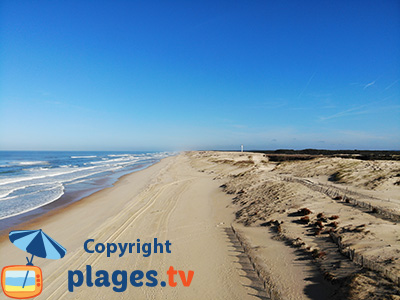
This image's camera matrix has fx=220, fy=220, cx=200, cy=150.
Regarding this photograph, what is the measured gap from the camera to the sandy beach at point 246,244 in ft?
19.4

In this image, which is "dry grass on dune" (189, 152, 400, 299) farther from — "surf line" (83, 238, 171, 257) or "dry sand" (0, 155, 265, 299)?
"surf line" (83, 238, 171, 257)

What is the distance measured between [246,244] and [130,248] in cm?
474

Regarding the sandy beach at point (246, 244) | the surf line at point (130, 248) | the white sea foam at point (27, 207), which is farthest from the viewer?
the white sea foam at point (27, 207)

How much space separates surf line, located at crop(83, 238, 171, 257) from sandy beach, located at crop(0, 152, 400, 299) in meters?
0.25

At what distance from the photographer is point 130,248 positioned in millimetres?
9094

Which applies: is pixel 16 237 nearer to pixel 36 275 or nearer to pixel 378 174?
pixel 36 275

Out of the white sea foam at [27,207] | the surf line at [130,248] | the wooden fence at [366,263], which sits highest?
the wooden fence at [366,263]

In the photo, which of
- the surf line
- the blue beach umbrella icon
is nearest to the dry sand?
the surf line

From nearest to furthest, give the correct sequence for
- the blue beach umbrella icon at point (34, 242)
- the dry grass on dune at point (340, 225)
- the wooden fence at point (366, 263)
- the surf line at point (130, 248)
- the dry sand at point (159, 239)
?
the wooden fence at point (366, 263)
the dry grass on dune at point (340, 225)
the dry sand at point (159, 239)
the blue beach umbrella icon at point (34, 242)
the surf line at point (130, 248)

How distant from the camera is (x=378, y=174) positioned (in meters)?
16.5

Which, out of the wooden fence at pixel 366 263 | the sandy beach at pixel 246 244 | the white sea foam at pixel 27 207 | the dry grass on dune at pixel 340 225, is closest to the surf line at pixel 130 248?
the sandy beach at pixel 246 244

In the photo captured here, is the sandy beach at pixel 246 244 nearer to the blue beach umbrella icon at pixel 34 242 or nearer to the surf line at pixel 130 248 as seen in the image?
the surf line at pixel 130 248

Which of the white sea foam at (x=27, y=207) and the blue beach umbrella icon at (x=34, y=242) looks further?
the white sea foam at (x=27, y=207)

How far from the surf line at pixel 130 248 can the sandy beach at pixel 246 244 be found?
0.84ft
